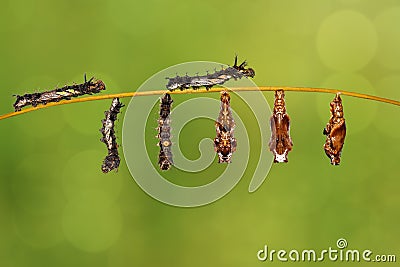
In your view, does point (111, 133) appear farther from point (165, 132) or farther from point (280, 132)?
point (280, 132)

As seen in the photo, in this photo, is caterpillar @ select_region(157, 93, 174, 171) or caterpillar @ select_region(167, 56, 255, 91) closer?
caterpillar @ select_region(167, 56, 255, 91)

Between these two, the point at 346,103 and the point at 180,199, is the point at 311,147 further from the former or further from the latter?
the point at 180,199

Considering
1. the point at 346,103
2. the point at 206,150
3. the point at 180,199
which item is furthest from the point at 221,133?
the point at 346,103

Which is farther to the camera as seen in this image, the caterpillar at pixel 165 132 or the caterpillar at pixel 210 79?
the caterpillar at pixel 165 132

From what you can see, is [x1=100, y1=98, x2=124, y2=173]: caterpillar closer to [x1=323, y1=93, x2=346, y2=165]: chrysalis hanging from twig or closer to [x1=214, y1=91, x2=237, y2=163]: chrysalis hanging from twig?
[x1=214, y1=91, x2=237, y2=163]: chrysalis hanging from twig

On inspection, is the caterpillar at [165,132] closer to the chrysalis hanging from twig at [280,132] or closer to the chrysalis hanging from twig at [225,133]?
the chrysalis hanging from twig at [225,133]

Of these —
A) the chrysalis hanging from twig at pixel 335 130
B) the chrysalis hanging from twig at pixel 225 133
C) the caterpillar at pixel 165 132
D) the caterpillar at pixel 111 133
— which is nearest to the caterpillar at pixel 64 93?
the caterpillar at pixel 111 133

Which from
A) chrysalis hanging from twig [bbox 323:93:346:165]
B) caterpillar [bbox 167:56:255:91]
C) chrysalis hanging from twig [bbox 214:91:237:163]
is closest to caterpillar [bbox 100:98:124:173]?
caterpillar [bbox 167:56:255:91]
